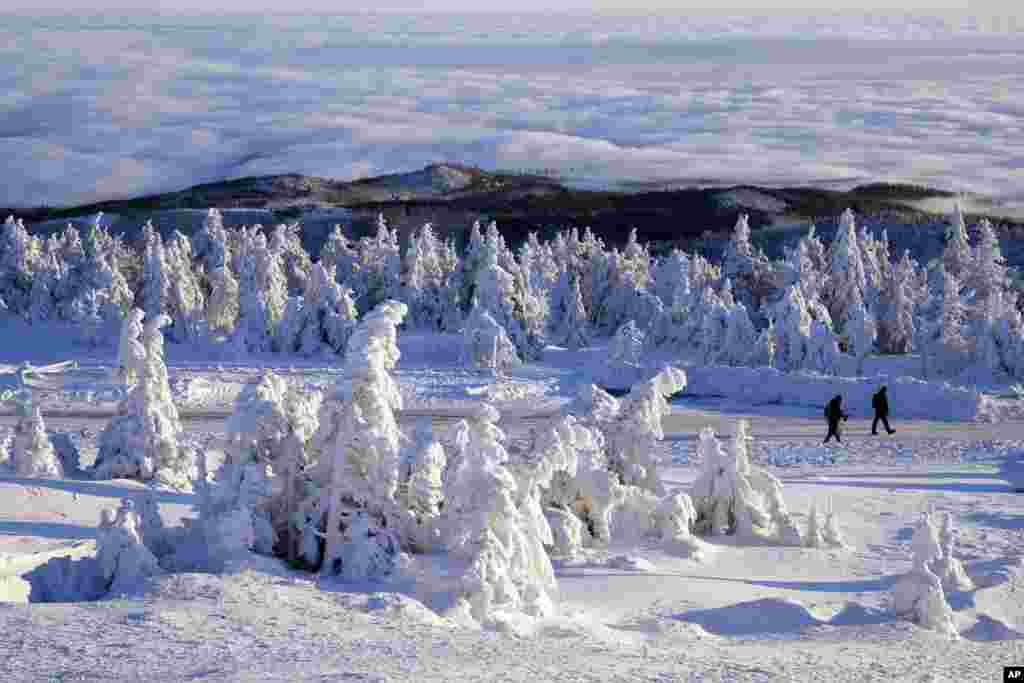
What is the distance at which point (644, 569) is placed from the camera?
16.9 m

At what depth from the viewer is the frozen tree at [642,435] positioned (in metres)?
20.1

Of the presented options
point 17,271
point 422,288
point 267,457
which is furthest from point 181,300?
point 267,457

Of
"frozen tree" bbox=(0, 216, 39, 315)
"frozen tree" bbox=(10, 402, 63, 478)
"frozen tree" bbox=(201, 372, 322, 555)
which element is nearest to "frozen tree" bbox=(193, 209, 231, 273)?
"frozen tree" bbox=(0, 216, 39, 315)

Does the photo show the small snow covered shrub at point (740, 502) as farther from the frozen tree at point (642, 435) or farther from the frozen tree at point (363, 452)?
the frozen tree at point (363, 452)

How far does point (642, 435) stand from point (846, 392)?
56.1 feet

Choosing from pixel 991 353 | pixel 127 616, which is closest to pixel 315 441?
pixel 127 616

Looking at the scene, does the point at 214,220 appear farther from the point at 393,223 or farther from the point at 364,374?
the point at 393,223

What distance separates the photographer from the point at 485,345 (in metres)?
45.4

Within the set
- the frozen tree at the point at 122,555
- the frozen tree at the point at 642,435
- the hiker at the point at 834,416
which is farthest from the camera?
the hiker at the point at 834,416

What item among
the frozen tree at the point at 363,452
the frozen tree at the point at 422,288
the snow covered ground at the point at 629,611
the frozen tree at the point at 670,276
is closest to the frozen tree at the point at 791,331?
the frozen tree at the point at 670,276

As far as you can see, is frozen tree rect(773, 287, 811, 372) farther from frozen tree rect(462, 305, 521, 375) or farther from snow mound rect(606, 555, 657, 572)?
snow mound rect(606, 555, 657, 572)

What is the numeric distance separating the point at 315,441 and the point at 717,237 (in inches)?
4733

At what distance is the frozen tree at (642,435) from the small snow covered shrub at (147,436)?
7.14m

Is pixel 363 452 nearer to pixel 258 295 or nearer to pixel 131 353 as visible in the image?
pixel 131 353
